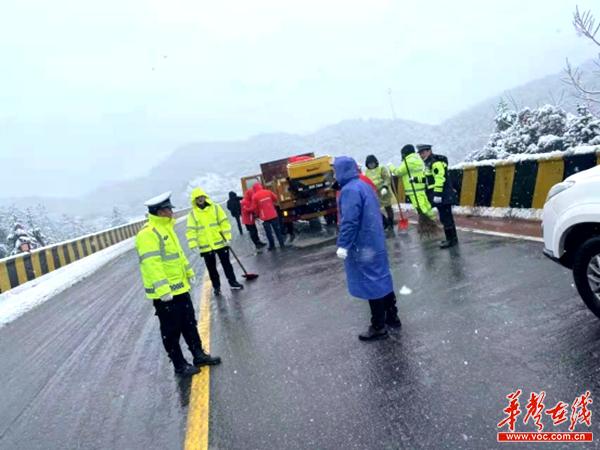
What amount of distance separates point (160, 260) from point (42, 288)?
10.5m

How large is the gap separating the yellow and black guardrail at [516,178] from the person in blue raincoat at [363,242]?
17.8 feet

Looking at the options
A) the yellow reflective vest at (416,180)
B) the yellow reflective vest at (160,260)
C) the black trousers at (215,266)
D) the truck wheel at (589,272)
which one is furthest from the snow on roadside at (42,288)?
the truck wheel at (589,272)

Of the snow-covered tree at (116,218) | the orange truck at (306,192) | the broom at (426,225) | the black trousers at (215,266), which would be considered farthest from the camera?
the snow-covered tree at (116,218)

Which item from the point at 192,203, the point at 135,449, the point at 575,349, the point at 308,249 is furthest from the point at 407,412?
the point at 308,249

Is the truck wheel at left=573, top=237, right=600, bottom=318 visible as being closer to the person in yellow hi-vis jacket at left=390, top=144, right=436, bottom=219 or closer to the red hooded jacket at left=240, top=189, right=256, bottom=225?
the person in yellow hi-vis jacket at left=390, top=144, right=436, bottom=219

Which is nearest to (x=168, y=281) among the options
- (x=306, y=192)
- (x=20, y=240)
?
(x=306, y=192)

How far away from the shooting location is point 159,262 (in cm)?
506

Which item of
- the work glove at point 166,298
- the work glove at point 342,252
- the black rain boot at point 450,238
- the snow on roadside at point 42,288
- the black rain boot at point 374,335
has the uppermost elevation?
the work glove at point 342,252

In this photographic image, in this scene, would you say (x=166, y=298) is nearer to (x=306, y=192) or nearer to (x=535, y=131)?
(x=306, y=192)

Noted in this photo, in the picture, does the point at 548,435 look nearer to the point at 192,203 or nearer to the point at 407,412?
the point at 407,412

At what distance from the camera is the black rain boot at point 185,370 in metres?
5.16

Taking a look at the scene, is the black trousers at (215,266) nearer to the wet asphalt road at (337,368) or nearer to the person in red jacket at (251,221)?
the wet asphalt road at (337,368)

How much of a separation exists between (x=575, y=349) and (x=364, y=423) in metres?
1.79

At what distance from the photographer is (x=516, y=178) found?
1060 cm
